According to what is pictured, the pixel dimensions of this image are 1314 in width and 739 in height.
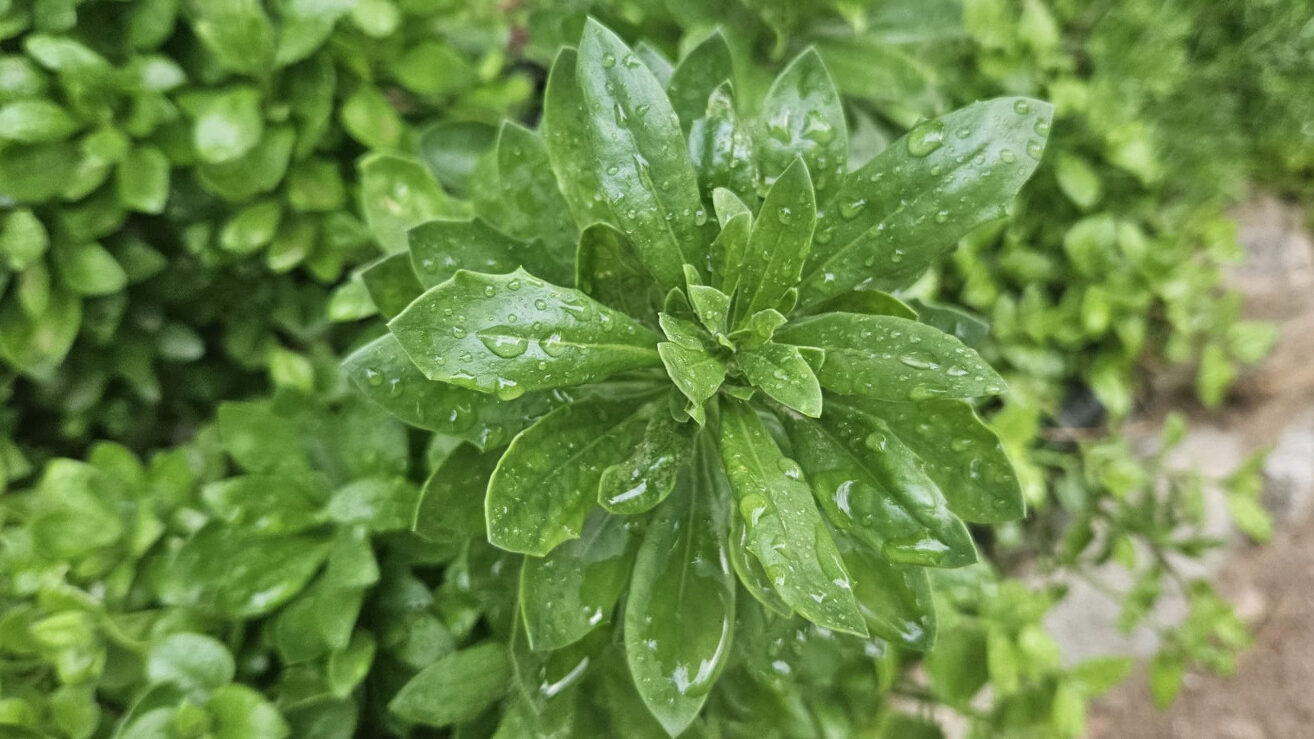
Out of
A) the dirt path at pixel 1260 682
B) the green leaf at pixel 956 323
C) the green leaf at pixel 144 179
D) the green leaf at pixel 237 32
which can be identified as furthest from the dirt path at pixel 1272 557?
the green leaf at pixel 144 179

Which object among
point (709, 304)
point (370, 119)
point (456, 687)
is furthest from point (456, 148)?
point (456, 687)

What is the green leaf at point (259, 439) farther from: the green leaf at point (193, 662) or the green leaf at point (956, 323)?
the green leaf at point (956, 323)

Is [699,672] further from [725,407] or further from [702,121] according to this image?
[702,121]

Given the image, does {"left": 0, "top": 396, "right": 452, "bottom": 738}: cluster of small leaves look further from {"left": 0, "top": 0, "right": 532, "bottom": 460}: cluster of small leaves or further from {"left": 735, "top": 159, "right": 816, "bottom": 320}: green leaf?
{"left": 735, "top": 159, "right": 816, "bottom": 320}: green leaf

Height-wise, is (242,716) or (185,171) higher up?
(185,171)

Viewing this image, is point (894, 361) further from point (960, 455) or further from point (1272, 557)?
point (1272, 557)

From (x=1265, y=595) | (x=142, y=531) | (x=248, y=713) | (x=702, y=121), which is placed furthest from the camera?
(x=1265, y=595)

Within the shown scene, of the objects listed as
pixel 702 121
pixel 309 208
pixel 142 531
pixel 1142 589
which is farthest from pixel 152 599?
pixel 1142 589

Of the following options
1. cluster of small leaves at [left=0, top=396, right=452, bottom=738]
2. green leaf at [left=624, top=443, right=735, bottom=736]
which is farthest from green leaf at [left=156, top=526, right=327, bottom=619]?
green leaf at [left=624, top=443, right=735, bottom=736]
